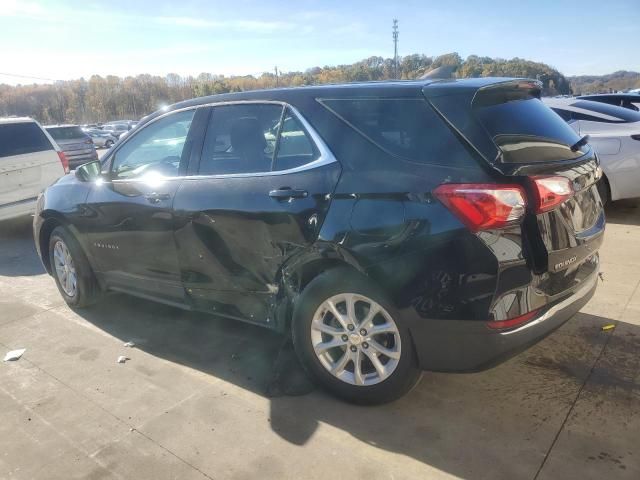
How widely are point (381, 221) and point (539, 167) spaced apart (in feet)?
2.66

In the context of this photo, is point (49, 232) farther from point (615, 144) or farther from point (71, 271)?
point (615, 144)

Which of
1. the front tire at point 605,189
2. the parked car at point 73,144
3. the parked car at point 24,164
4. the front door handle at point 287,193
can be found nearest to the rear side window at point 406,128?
the front door handle at point 287,193

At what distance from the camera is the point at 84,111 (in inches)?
5000

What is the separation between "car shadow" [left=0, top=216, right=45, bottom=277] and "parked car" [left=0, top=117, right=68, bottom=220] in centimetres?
45

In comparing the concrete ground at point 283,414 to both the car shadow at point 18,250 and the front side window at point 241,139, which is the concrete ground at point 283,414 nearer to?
the front side window at point 241,139

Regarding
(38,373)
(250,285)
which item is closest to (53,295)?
(38,373)

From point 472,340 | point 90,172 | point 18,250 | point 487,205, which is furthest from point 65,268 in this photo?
point 487,205

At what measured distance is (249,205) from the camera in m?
3.23

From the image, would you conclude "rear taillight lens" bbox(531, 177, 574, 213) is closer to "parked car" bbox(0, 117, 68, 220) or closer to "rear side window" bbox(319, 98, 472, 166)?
"rear side window" bbox(319, 98, 472, 166)

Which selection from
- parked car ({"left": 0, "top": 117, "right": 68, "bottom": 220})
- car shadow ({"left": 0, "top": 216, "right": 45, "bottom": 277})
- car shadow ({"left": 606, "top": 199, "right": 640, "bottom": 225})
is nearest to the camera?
car shadow ({"left": 0, "top": 216, "right": 45, "bottom": 277})

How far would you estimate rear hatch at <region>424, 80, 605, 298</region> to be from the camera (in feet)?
8.34

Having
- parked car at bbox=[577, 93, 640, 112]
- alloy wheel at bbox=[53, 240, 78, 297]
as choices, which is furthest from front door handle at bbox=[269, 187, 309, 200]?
parked car at bbox=[577, 93, 640, 112]

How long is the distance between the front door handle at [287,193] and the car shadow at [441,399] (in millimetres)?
1160

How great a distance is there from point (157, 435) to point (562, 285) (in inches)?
90.1
